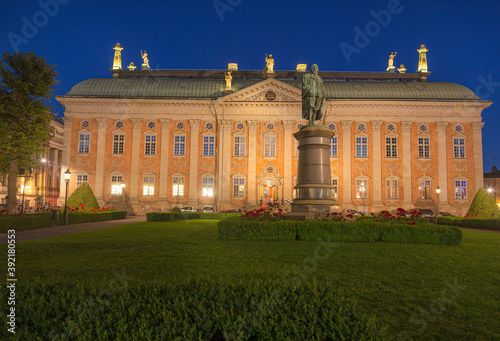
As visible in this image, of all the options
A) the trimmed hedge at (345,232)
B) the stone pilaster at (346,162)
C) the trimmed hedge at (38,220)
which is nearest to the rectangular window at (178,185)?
the trimmed hedge at (38,220)

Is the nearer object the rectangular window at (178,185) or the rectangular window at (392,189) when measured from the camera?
the rectangular window at (392,189)

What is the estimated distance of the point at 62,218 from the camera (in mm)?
22000

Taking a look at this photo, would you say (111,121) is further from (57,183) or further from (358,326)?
(358,326)

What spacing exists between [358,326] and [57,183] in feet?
257

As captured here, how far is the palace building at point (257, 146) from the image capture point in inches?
1666

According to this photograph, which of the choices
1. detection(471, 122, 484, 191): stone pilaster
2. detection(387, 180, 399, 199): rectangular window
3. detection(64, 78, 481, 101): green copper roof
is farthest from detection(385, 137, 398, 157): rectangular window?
detection(471, 122, 484, 191): stone pilaster

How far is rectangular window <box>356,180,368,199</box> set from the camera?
42.5m

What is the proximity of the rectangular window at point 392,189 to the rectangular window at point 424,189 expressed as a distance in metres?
2.89

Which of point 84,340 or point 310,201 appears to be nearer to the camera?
point 84,340

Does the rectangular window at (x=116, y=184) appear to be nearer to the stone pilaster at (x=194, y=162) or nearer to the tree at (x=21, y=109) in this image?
the stone pilaster at (x=194, y=162)

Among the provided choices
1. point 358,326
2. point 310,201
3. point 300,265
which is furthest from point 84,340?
point 310,201

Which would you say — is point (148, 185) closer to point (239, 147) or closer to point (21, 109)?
point (239, 147)

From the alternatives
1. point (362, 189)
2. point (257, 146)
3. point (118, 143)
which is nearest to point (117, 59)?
point (118, 143)

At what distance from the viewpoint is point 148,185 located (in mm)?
42844
